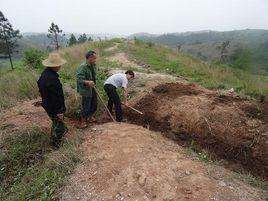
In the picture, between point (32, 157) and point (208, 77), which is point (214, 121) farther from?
point (208, 77)

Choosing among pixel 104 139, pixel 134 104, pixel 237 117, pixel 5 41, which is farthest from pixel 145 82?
pixel 5 41

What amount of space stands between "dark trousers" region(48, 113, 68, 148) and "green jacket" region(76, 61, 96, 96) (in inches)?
35.0

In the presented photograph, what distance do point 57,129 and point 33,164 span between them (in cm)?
63

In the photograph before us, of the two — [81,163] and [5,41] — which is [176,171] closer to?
[81,163]

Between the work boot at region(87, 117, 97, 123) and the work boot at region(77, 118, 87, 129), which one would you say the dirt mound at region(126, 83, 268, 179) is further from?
the work boot at region(77, 118, 87, 129)

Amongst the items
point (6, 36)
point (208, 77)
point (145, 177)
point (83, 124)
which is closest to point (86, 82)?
point (83, 124)

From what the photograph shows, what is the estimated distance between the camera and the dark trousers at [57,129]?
16.0ft

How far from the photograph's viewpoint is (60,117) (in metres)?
4.84

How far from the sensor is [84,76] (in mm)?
5621

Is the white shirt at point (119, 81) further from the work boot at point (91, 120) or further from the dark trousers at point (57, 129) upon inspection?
the dark trousers at point (57, 129)

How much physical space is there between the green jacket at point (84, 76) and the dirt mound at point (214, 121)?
1327mm

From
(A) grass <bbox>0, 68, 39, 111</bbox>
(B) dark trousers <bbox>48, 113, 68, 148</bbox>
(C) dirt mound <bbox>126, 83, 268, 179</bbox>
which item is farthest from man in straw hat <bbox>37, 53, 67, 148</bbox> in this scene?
(A) grass <bbox>0, 68, 39, 111</bbox>

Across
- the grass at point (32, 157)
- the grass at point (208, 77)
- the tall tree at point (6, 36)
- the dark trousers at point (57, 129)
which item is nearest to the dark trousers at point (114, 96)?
the grass at point (32, 157)

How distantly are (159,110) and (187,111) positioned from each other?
593 mm
